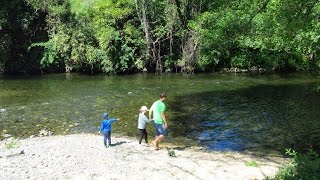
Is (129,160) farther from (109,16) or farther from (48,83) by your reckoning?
(109,16)

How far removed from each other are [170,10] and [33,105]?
1927 centimetres

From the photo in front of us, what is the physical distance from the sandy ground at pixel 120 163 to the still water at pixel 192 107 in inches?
101

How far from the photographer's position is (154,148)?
56.4 ft

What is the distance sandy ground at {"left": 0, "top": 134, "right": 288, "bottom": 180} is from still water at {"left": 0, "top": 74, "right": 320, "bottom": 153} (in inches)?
101

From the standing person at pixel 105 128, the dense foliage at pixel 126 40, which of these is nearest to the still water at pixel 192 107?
the dense foliage at pixel 126 40

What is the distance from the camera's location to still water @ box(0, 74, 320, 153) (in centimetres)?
2014

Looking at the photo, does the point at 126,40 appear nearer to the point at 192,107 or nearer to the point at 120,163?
the point at 192,107

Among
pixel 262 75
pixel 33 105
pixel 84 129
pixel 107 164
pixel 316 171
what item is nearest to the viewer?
pixel 316 171

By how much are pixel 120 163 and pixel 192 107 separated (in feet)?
42.0

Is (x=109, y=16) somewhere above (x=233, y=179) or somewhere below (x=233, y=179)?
above

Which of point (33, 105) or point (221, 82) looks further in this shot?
point (221, 82)

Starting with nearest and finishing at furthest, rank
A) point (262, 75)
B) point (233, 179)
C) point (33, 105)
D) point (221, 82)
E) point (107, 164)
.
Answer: point (233, 179), point (107, 164), point (33, 105), point (221, 82), point (262, 75)

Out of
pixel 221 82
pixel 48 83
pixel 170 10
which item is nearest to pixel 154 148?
pixel 221 82

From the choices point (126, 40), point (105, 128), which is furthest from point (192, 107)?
point (126, 40)
